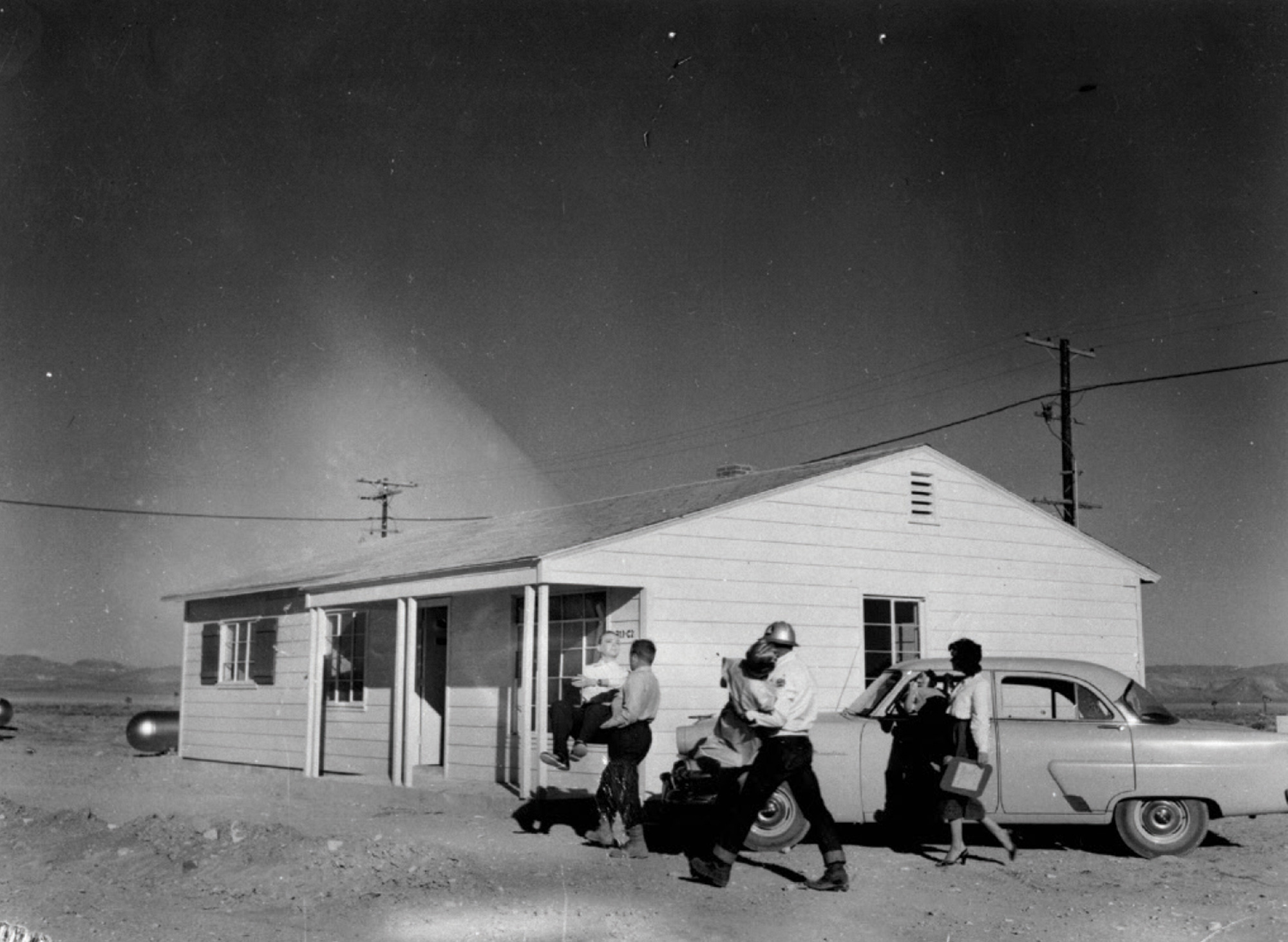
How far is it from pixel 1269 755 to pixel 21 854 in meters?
9.53

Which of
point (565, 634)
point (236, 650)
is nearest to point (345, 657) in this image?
point (236, 650)

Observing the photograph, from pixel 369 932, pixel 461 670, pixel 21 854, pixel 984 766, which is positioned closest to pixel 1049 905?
pixel 984 766

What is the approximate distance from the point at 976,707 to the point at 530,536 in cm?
755

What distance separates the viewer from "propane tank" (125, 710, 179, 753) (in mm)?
22578

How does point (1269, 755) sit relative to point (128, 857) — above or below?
above

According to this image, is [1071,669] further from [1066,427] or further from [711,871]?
[1066,427]

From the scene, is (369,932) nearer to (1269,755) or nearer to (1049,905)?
(1049,905)

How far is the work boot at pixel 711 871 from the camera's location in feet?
26.7

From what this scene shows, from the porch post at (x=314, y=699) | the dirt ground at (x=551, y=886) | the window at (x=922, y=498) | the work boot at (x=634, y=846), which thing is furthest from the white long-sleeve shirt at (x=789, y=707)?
the porch post at (x=314, y=699)

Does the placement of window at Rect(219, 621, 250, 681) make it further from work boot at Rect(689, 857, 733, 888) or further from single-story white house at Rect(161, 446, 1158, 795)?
A: work boot at Rect(689, 857, 733, 888)

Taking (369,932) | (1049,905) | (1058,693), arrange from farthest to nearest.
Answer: (1058,693), (1049,905), (369,932)

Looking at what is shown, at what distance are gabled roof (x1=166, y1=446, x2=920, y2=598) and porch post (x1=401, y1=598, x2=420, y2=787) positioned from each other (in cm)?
48

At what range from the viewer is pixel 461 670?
15.6m

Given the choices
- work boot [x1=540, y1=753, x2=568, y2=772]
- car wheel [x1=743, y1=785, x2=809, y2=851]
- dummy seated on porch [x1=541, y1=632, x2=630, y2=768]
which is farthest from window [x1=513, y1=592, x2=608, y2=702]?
car wheel [x1=743, y1=785, x2=809, y2=851]
